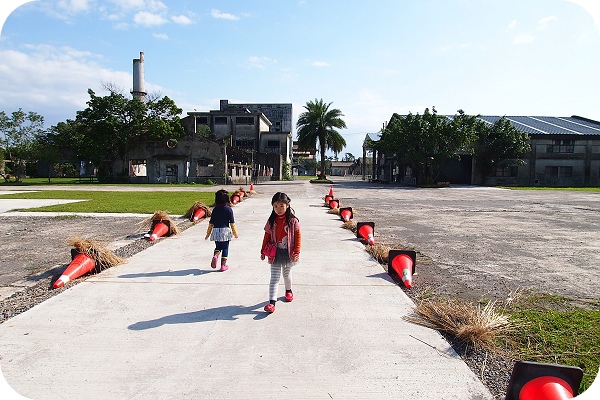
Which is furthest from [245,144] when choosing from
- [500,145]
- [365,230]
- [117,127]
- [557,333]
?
[557,333]

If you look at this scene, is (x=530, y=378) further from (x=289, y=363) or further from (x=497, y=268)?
(x=497, y=268)

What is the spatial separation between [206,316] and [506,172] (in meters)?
44.4

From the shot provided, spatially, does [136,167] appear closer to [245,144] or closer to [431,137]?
[245,144]

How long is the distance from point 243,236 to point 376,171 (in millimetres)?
56719

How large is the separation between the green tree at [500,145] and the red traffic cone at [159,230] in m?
36.5

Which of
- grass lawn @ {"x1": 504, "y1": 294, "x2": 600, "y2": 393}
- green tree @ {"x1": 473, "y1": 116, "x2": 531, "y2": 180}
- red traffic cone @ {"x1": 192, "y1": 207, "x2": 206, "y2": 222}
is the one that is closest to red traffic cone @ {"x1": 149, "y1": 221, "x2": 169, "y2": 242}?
red traffic cone @ {"x1": 192, "y1": 207, "x2": 206, "y2": 222}

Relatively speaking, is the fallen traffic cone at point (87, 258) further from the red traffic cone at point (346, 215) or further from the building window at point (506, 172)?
the building window at point (506, 172)

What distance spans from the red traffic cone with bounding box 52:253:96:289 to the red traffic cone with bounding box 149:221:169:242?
109 inches

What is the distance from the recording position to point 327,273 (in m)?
6.01

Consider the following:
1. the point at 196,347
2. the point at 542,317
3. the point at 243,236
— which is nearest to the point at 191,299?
the point at 196,347

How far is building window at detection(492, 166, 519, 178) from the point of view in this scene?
42.0 metres

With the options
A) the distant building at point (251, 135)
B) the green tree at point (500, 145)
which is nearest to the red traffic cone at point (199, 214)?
the green tree at point (500, 145)

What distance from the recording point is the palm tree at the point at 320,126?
48.4m

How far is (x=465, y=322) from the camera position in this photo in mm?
3824
